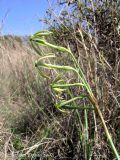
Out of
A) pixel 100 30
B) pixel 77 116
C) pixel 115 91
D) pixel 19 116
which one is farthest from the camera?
pixel 19 116

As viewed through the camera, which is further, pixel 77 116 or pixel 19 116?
pixel 19 116

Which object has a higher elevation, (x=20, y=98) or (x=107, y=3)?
(x=107, y=3)

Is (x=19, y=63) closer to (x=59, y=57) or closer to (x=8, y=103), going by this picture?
(x=8, y=103)

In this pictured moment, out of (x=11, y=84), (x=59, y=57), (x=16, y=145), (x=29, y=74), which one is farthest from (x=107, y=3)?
(x=11, y=84)

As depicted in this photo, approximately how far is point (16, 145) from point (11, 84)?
250cm

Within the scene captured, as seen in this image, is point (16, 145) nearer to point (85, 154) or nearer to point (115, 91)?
point (85, 154)

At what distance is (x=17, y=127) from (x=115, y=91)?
1412 millimetres

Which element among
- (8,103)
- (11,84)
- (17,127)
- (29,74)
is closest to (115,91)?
(17,127)

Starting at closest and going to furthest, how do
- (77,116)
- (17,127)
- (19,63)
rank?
(77,116)
(17,127)
(19,63)

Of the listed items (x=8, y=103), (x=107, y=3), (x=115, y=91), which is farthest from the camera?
(x=8, y=103)

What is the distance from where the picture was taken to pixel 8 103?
4.54 meters

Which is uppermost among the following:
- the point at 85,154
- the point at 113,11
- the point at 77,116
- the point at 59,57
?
the point at 113,11

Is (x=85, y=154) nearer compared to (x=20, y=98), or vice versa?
(x=85, y=154)

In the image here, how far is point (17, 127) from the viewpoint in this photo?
3.76 m
